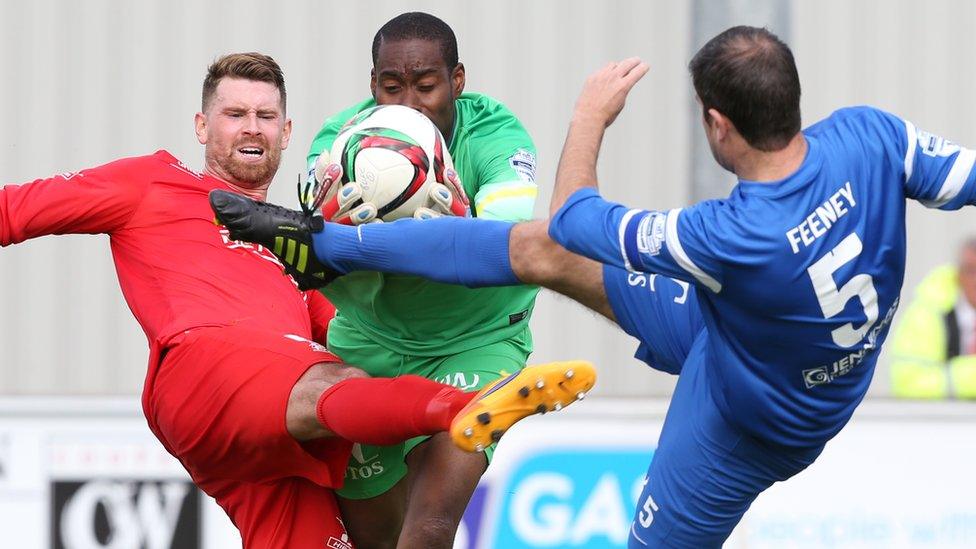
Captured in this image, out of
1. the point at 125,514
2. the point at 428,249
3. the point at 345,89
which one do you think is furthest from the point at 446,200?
the point at 345,89

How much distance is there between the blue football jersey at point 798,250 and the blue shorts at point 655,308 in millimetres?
283

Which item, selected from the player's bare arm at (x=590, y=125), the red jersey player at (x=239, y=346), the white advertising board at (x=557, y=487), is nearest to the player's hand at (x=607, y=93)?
the player's bare arm at (x=590, y=125)

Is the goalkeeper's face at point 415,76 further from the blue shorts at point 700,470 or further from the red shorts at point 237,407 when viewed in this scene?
the blue shorts at point 700,470

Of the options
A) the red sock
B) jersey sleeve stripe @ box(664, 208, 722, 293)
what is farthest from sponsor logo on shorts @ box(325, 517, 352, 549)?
jersey sleeve stripe @ box(664, 208, 722, 293)

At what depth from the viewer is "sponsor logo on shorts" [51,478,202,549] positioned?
755cm

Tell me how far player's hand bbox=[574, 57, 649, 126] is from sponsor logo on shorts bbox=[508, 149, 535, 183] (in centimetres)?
35

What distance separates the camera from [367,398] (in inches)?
198

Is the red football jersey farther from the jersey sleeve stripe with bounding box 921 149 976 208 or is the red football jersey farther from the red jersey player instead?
the jersey sleeve stripe with bounding box 921 149 976 208

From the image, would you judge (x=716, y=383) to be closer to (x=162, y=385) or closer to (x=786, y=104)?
(x=786, y=104)

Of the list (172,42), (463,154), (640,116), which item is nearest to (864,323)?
(463,154)

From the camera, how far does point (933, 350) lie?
7957 mm

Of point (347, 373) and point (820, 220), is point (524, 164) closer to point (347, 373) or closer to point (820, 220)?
point (347, 373)

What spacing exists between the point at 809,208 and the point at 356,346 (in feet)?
5.43

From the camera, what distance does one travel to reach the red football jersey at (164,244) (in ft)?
18.0
